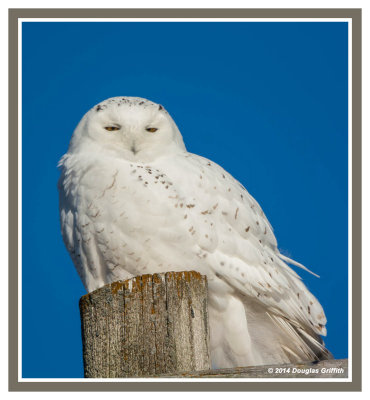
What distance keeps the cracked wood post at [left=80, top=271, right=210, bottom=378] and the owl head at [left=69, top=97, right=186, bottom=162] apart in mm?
1417

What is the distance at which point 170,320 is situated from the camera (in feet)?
9.86

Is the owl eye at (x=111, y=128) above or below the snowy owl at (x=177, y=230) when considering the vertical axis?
above

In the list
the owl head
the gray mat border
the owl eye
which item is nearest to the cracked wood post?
the gray mat border

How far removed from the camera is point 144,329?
118 inches

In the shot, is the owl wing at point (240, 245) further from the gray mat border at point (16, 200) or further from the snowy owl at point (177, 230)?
the gray mat border at point (16, 200)

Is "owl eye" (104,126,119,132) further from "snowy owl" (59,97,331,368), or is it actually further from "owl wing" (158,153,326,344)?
"owl wing" (158,153,326,344)

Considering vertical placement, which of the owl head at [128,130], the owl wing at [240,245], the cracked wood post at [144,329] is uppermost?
the owl head at [128,130]

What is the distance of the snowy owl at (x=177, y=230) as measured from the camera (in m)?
4.04

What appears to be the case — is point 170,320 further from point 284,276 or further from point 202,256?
point 284,276

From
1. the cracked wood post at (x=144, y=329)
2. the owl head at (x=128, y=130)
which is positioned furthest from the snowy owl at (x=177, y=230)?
the cracked wood post at (x=144, y=329)

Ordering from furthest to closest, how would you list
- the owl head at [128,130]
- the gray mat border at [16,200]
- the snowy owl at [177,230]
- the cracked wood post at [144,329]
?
the owl head at [128,130], the snowy owl at [177,230], the cracked wood post at [144,329], the gray mat border at [16,200]
